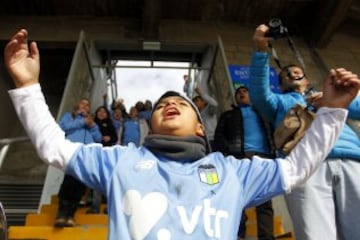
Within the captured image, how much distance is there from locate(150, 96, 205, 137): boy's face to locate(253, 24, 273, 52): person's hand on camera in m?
0.45

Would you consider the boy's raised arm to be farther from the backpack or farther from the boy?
the backpack

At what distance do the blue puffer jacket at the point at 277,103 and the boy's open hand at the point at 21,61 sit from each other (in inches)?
38.6

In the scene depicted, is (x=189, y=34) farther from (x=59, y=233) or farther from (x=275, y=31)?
(x=275, y=31)

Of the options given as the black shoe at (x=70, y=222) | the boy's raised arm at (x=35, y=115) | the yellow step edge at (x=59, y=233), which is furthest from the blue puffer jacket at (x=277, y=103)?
the black shoe at (x=70, y=222)

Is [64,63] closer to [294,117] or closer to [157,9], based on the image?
[157,9]

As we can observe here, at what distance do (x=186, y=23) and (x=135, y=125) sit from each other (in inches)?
115

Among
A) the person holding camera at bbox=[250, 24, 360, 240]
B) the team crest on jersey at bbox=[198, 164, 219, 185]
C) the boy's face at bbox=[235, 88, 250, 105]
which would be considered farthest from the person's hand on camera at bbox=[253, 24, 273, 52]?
the boy's face at bbox=[235, 88, 250, 105]

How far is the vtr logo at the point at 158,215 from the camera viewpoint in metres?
1.16

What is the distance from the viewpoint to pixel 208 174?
1318 millimetres

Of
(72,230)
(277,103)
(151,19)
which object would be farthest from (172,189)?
(151,19)

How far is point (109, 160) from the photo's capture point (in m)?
1.33

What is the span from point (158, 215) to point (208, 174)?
20 centimetres

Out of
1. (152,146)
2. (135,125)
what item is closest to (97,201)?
(135,125)

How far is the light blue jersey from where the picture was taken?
3.86 ft
